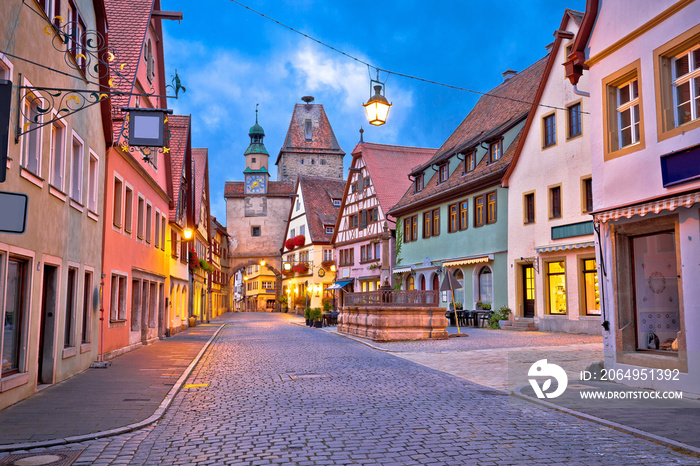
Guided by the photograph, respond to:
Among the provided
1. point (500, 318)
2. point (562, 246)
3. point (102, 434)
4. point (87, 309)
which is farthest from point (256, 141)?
point (102, 434)

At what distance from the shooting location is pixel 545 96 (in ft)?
86.1

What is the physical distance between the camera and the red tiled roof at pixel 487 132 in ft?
96.5

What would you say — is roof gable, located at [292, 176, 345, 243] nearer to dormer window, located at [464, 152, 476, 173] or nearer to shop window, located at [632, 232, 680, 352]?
dormer window, located at [464, 152, 476, 173]

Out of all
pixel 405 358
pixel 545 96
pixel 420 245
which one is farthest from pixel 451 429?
pixel 420 245

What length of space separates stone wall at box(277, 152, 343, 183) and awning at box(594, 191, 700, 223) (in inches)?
2990

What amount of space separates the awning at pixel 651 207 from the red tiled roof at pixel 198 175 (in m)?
29.0

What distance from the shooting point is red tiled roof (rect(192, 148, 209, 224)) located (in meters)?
37.9

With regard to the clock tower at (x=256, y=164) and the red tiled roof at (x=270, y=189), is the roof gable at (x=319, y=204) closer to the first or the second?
the red tiled roof at (x=270, y=189)

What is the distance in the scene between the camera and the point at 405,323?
2198 centimetres

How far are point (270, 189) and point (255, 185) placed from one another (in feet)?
5.97

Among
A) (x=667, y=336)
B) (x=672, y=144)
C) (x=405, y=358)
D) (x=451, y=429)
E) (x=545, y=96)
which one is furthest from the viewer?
(x=545, y=96)

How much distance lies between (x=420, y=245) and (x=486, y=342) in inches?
700

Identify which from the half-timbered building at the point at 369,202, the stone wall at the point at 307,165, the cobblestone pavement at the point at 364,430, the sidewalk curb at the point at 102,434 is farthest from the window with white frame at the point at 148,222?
the stone wall at the point at 307,165

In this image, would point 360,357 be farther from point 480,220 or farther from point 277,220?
point 277,220
